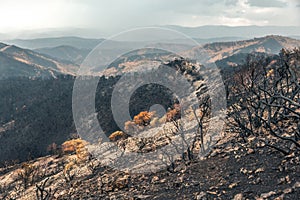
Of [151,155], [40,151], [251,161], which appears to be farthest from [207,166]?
[40,151]

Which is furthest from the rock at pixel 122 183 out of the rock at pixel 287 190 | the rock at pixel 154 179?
the rock at pixel 287 190

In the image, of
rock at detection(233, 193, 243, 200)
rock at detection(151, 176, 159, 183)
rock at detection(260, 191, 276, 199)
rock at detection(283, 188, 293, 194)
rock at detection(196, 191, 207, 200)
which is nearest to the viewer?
rock at detection(283, 188, 293, 194)

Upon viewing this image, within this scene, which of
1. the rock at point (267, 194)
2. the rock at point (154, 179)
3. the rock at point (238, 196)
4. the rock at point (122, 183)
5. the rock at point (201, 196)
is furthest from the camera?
the rock at point (122, 183)

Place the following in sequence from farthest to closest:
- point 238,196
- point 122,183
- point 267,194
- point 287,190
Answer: point 122,183
point 238,196
point 267,194
point 287,190

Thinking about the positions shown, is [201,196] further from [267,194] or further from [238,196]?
[267,194]

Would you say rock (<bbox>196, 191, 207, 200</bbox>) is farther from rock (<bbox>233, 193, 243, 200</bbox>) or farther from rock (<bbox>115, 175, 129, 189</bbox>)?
rock (<bbox>115, 175, 129, 189</bbox>)

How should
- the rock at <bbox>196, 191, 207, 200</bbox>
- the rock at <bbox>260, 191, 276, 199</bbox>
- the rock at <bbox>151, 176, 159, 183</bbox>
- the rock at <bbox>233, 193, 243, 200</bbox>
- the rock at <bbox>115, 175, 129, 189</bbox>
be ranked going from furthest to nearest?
the rock at <bbox>115, 175, 129, 189</bbox> < the rock at <bbox>151, 176, 159, 183</bbox> < the rock at <bbox>196, 191, 207, 200</bbox> < the rock at <bbox>233, 193, 243, 200</bbox> < the rock at <bbox>260, 191, 276, 199</bbox>

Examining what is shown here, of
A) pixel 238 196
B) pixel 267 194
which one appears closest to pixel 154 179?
pixel 238 196

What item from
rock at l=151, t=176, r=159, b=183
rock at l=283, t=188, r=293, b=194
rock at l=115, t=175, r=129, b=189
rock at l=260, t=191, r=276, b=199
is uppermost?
rock at l=283, t=188, r=293, b=194

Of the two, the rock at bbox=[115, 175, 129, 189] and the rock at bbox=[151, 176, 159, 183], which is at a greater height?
the rock at bbox=[151, 176, 159, 183]

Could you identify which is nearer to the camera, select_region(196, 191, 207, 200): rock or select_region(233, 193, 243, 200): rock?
select_region(233, 193, 243, 200): rock

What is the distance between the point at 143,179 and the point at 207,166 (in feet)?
16.7

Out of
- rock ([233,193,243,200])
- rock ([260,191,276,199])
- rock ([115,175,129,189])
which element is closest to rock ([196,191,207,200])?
rock ([233,193,243,200])

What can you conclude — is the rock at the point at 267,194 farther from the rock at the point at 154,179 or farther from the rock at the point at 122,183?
the rock at the point at 122,183
